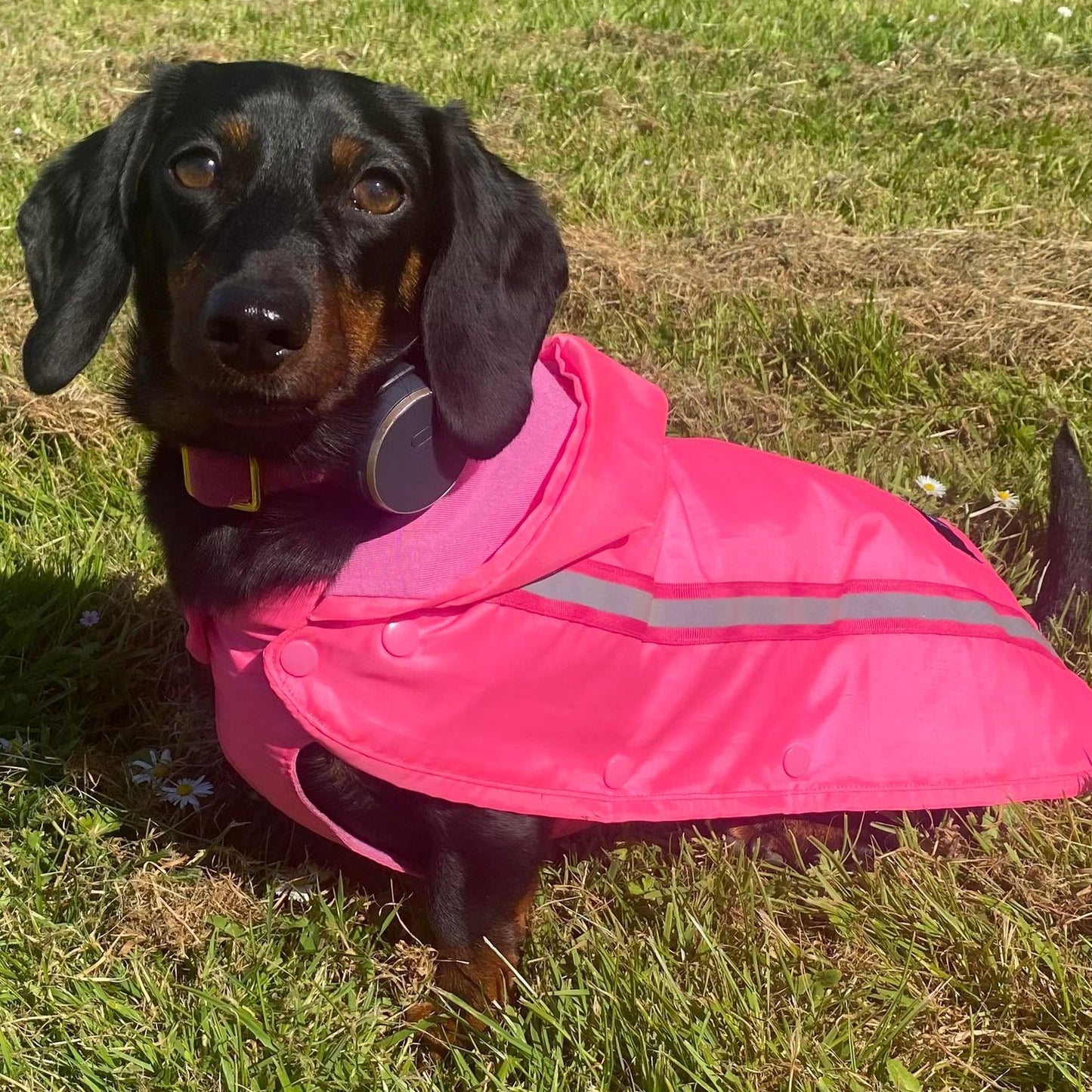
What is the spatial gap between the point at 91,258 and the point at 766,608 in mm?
1253

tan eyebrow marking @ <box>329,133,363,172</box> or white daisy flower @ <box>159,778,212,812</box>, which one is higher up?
tan eyebrow marking @ <box>329,133,363,172</box>

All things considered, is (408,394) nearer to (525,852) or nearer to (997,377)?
(525,852)

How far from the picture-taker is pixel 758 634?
6.01ft

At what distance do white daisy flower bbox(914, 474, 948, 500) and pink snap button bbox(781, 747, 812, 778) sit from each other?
131 cm

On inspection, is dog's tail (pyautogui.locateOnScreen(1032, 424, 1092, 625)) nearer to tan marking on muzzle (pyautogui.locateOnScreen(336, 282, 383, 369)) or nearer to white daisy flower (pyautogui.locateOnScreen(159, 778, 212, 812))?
tan marking on muzzle (pyautogui.locateOnScreen(336, 282, 383, 369))

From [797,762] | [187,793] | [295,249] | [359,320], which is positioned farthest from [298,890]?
[295,249]

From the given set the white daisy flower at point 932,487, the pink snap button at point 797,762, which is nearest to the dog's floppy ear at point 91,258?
the pink snap button at point 797,762

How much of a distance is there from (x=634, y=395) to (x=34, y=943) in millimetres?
1371

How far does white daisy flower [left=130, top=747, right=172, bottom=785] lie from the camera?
2195 millimetres

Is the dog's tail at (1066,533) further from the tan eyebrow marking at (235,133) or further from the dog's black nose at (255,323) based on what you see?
the tan eyebrow marking at (235,133)

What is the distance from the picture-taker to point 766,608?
6.00 ft

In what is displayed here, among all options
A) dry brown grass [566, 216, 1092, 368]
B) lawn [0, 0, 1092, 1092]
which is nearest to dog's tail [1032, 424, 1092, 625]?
lawn [0, 0, 1092, 1092]

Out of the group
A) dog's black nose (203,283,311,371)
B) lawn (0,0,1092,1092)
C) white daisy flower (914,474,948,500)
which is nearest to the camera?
dog's black nose (203,283,311,371)

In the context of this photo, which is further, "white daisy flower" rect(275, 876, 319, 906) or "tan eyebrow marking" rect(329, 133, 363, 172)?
"white daisy flower" rect(275, 876, 319, 906)
